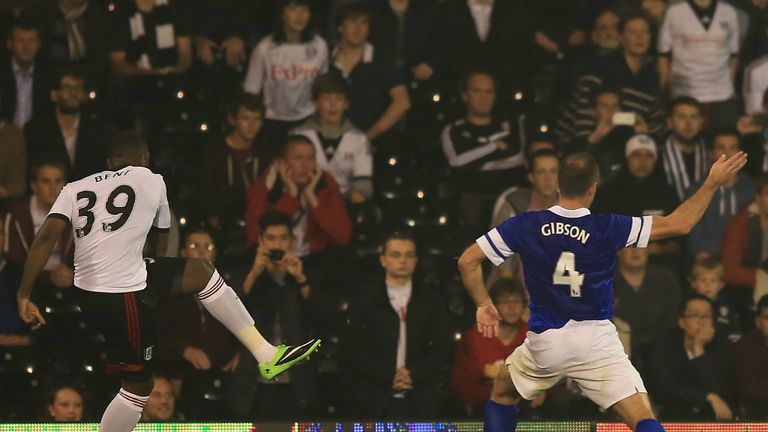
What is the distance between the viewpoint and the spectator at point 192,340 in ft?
36.1

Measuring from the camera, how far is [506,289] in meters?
10.8

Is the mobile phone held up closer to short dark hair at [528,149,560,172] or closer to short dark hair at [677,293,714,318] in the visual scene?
short dark hair at [528,149,560,172]

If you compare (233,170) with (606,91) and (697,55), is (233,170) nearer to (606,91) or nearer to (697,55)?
(606,91)

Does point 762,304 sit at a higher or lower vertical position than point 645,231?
lower

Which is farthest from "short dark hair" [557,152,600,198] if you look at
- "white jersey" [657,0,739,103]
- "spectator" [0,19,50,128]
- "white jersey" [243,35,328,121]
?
"spectator" [0,19,50,128]

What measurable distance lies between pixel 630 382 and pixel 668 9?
629 centimetres

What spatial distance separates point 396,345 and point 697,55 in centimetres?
421

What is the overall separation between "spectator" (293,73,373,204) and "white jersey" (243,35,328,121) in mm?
374

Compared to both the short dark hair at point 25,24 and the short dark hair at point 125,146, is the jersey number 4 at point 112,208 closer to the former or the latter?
the short dark hair at point 125,146

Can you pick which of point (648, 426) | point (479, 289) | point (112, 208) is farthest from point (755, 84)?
point (112, 208)

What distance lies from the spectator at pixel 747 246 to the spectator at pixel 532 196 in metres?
1.56

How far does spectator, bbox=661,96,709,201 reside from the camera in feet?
40.5

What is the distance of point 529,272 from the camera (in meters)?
7.78

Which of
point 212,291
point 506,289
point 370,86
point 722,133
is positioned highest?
point 370,86
